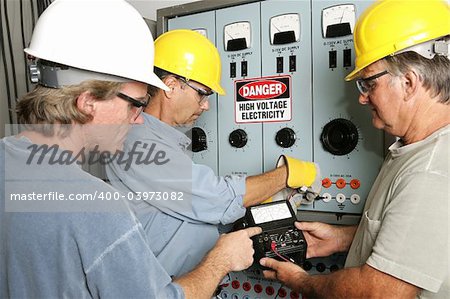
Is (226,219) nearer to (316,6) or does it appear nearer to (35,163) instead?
(35,163)

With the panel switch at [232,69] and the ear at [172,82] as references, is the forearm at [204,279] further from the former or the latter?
the panel switch at [232,69]

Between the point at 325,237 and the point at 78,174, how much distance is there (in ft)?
3.11

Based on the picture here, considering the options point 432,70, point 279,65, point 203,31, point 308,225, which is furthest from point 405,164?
point 203,31

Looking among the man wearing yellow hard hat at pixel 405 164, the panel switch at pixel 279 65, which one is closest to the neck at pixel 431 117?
the man wearing yellow hard hat at pixel 405 164

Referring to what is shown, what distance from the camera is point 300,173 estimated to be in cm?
159

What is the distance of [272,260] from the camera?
146 cm

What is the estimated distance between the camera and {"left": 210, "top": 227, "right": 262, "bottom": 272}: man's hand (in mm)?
1369

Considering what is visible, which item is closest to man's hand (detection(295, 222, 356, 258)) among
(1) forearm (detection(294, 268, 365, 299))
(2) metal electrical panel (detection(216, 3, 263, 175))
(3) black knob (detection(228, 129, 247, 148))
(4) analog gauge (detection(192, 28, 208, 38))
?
(1) forearm (detection(294, 268, 365, 299))

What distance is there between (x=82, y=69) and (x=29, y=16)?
108 centimetres

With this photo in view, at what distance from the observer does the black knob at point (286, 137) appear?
5.59ft

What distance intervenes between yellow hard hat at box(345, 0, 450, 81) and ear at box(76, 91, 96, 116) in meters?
0.79

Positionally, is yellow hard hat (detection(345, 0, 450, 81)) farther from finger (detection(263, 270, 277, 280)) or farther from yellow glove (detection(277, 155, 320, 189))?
finger (detection(263, 270, 277, 280))

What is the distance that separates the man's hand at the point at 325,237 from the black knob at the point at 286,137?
0.33 meters

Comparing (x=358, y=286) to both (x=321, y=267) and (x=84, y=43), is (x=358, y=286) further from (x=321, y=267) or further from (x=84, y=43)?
(x=84, y=43)
